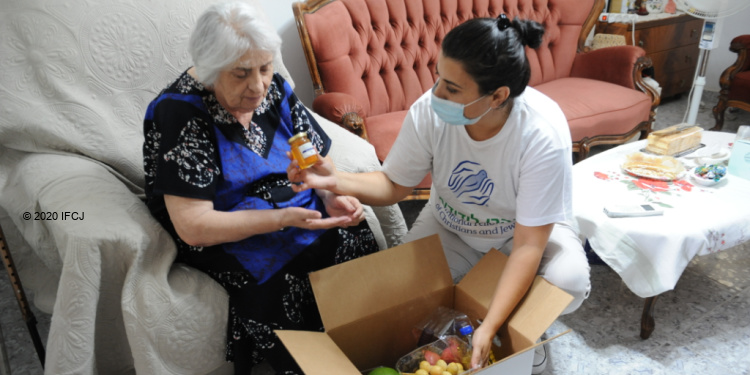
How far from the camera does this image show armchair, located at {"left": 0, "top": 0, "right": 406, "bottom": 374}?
1.29m

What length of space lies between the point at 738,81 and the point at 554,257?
2.48m

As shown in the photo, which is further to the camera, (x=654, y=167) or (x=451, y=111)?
(x=654, y=167)

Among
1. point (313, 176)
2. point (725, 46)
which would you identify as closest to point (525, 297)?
point (313, 176)

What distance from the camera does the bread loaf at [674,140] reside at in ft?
6.61

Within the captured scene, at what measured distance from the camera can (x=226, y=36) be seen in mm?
1167

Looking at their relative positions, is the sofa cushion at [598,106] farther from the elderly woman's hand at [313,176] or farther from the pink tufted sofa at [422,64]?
the elderly woman's hand at [313,176]

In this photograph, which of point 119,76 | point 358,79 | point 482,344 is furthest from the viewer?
point 358,79

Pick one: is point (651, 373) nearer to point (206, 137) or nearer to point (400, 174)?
point (400, 174)

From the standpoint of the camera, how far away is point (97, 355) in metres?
1.43

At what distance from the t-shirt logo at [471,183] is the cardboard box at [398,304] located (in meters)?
0.16

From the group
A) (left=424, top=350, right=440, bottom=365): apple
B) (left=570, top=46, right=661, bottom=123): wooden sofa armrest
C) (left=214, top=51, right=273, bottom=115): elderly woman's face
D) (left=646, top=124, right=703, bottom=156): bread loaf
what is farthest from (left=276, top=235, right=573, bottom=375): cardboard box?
(left=570, top=46, right=661, bottom=123): wooden sofa armrest

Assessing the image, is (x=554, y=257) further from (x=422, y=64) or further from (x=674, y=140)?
(x=422, y=64)

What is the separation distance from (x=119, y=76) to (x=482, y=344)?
1.33 meters

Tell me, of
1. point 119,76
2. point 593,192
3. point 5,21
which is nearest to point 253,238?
point 119,76
